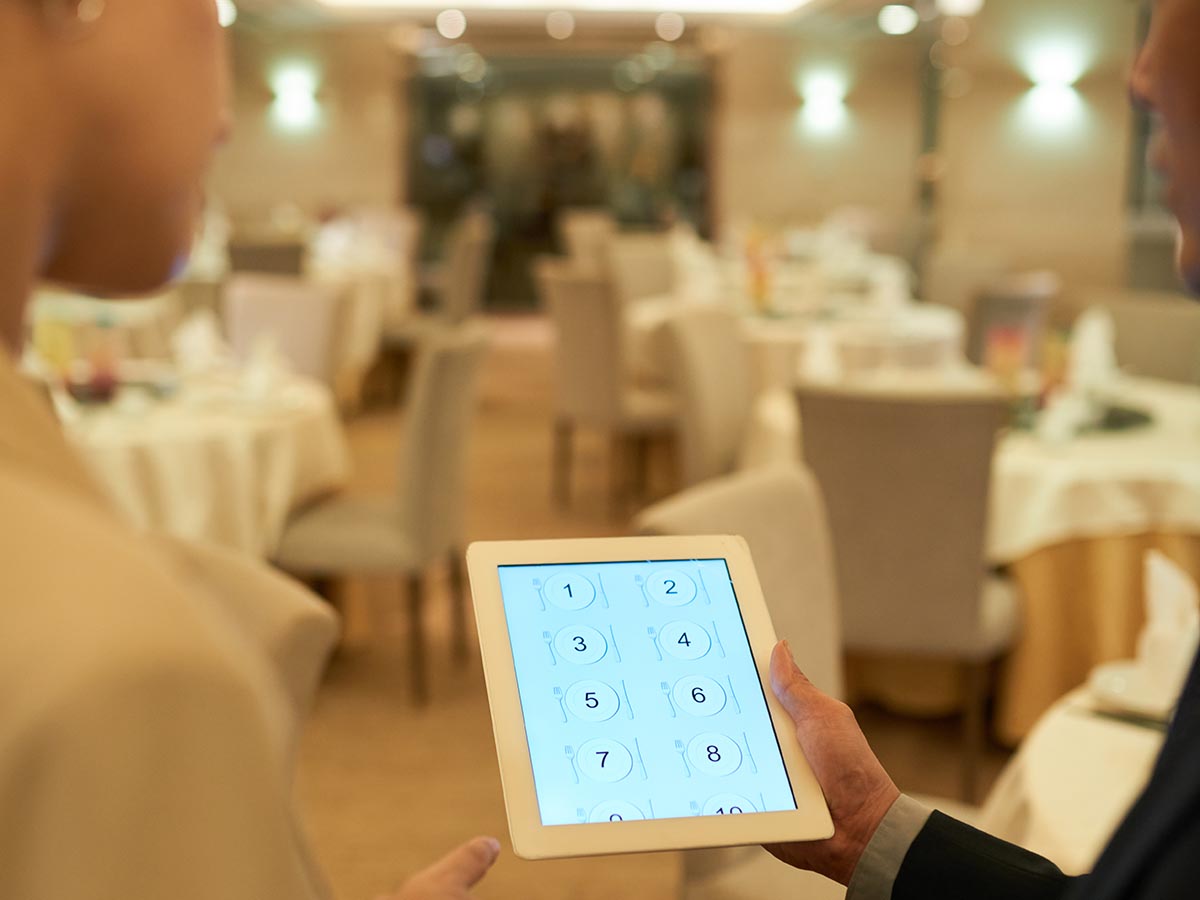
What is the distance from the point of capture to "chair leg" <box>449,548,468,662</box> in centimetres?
378

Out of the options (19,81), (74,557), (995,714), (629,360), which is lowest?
(995,714)

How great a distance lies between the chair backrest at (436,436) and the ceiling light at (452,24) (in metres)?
9.53

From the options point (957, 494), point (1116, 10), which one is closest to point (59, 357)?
point (957, 494)

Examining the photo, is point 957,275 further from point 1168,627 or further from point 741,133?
point 1168,627

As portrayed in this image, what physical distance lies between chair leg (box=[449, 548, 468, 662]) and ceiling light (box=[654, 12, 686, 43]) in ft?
31.5

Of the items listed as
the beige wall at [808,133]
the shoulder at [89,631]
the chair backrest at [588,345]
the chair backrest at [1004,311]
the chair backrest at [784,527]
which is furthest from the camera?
the beige wall at [808,133]

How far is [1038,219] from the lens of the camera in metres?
10.5

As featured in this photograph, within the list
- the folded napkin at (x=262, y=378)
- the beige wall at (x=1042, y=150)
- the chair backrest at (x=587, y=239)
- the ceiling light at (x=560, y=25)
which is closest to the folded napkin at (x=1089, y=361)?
the folded napkin at (x=262, y=378)

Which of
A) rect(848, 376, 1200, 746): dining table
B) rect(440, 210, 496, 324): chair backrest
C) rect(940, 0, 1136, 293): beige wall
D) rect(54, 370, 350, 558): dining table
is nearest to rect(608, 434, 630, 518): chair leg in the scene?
rect(54, 370, 350, 558): dining table

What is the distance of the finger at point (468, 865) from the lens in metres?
0.69

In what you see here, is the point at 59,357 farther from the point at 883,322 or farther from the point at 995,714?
the point at 883,322

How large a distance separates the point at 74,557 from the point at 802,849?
0.43 meters

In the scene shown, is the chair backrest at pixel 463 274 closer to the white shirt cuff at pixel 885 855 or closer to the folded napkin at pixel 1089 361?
the folded napkin at pixel 1089 361

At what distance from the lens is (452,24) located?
12.6 metres
